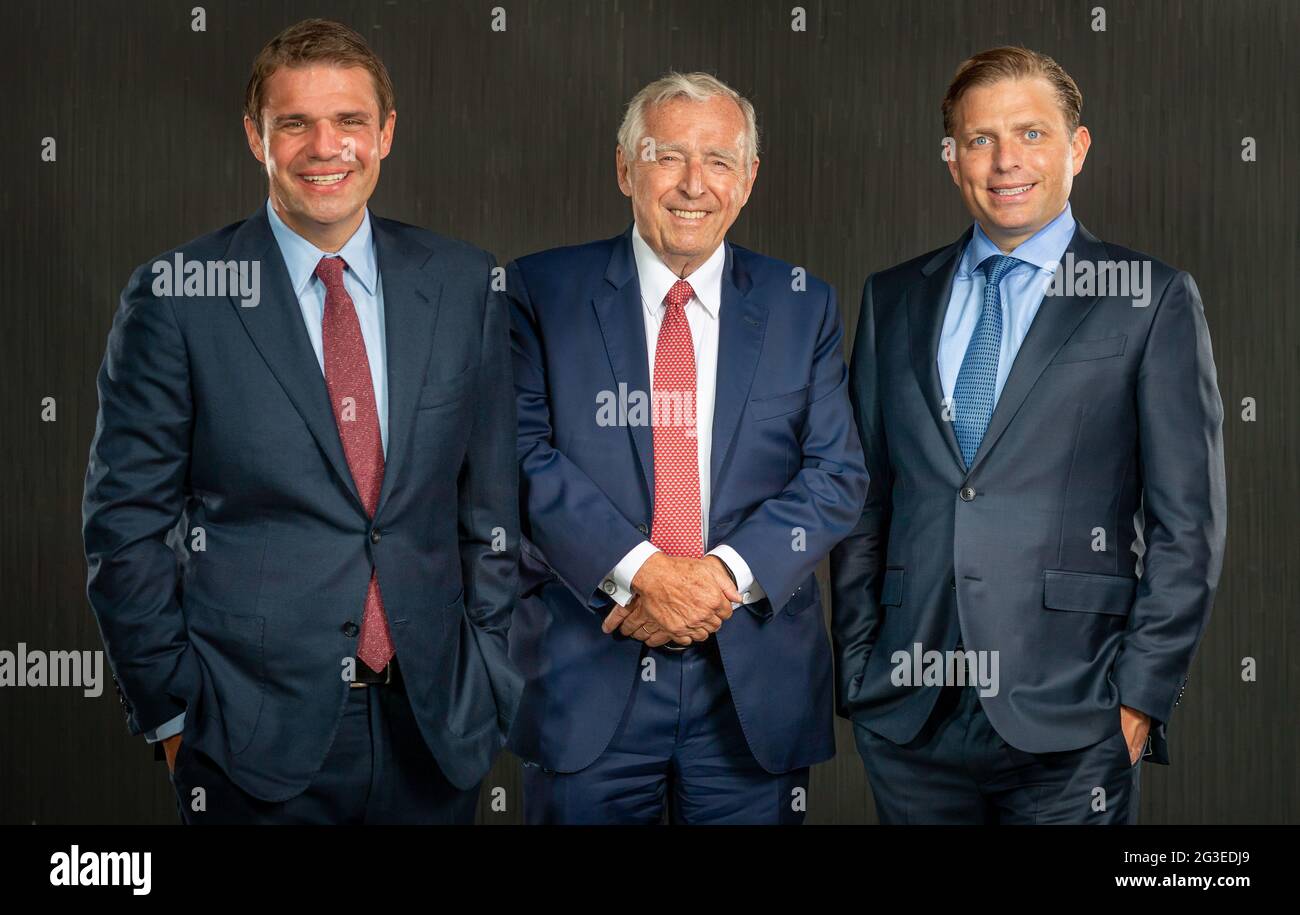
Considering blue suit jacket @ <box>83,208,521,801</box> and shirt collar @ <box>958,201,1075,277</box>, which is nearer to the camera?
blue suit jacket @ <box>83,208,521,801</box>

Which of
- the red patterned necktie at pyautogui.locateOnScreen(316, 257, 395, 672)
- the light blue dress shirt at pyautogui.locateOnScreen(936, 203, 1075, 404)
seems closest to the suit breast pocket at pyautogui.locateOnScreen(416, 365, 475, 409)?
the red patterned necktie at pyautogui.locateOnScreen(316, 257, 395, 672)

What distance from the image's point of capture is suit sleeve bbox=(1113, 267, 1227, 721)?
3406 mm

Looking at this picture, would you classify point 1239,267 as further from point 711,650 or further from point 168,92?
point 168,92

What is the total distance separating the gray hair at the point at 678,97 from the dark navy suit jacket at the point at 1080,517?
0.69m

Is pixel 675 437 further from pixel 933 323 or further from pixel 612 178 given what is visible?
pixel 612 178

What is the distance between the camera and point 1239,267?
4.00 m

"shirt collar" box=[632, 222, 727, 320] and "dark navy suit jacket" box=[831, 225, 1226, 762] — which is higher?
"shirt collar" box=[632, 222, 727, 320]

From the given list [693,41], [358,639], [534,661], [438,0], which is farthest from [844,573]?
[438,0]

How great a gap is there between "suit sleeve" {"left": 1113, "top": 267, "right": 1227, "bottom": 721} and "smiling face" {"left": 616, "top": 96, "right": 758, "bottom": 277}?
1.03 meters

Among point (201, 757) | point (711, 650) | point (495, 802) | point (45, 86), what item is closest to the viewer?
point (201, 757)

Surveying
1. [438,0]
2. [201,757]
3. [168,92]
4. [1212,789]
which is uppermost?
[438,0]

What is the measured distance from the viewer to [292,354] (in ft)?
10.4

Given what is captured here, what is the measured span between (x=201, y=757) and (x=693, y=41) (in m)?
2.21

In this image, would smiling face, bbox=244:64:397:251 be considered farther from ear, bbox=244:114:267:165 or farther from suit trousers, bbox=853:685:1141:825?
suit trousers, bbox=853:685:1141:825
